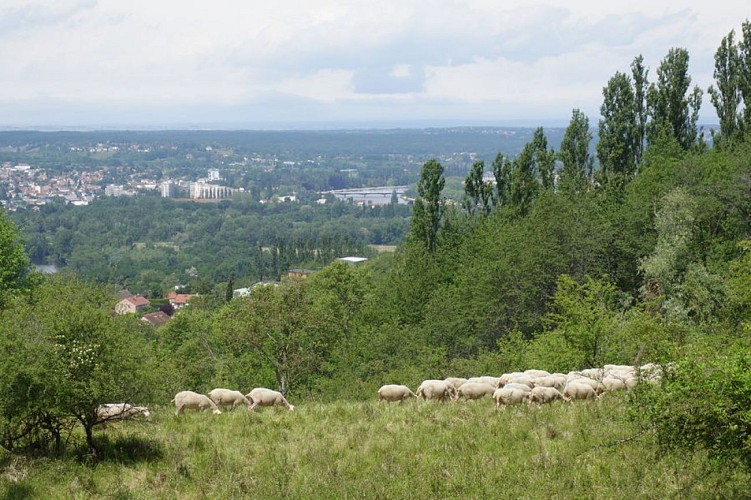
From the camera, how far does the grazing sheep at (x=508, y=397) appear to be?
18281 millimetres

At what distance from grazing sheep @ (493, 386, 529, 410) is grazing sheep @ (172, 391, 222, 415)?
22.9 ft

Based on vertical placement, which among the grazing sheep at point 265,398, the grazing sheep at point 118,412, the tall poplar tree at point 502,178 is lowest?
the grazing sheep at point 265,398

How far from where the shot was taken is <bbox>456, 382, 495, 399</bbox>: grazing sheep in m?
19.6

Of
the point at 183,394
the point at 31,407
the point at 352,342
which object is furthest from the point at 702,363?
the point at 352,342

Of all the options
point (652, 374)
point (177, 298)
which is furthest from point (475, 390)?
point (177, 298)

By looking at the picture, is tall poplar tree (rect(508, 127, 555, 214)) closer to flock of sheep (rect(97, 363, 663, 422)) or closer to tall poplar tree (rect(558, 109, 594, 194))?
tall poplar tree (rect(558, 109, 594, 194))

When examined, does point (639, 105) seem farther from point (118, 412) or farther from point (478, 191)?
point (118, 412)

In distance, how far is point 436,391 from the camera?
19812 mm

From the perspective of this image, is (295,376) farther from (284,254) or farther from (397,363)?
(284,254)

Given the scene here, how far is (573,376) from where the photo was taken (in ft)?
67.9

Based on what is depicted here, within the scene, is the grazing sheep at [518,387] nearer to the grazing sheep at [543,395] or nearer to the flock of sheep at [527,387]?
the flock of sheep at [527,387]

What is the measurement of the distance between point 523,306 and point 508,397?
2197 cm

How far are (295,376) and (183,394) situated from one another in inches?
676

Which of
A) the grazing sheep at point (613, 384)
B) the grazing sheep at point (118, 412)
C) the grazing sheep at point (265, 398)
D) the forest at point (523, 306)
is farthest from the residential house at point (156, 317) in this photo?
the grazing sheep at point (613, 384)
